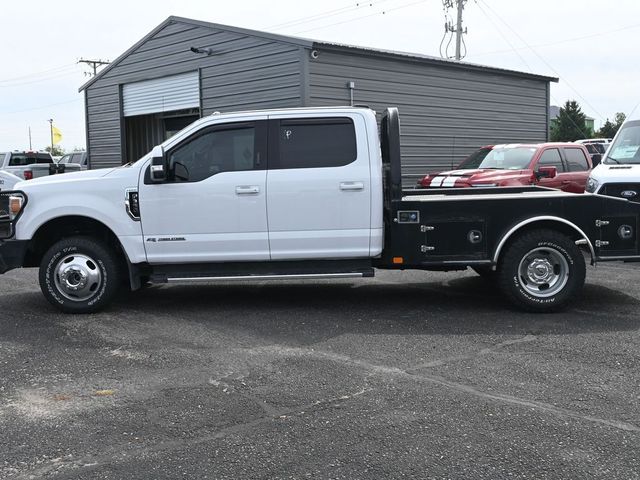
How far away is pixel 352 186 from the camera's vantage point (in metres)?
6.67

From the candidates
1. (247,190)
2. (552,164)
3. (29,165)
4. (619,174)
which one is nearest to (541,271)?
(247,190)

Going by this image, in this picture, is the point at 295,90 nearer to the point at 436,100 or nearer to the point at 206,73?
the point at 206,73

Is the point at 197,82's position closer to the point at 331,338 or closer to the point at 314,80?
the point at 314,80

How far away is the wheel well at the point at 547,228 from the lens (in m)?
6.77

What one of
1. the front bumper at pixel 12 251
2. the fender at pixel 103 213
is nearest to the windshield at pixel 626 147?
the fender at pixel 103 213

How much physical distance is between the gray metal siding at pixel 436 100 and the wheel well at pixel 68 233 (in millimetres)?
9214

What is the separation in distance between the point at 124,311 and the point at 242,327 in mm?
1560

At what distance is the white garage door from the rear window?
482cm

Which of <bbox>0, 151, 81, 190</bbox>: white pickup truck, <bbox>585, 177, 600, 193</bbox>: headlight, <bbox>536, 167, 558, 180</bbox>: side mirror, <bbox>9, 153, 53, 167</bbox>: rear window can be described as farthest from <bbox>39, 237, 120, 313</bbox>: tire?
<bbox>9, 153, 53, 167</bbox>: rear window

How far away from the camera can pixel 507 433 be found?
12.8 feet

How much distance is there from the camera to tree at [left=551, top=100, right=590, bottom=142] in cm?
6103

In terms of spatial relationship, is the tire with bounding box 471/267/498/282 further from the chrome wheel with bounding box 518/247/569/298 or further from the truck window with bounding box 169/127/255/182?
the truck window with bounding box 169/127/255/182

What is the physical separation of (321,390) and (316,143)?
300 cm

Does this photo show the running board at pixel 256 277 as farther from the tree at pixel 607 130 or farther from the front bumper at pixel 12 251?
the tree at pixel 607 130
